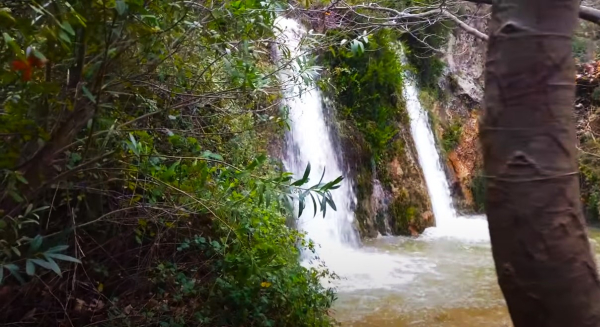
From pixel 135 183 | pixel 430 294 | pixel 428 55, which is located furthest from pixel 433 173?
pixel 135 183

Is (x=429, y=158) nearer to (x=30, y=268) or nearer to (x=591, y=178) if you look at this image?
(x=591, y=178)

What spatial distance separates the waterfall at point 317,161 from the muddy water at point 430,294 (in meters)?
0.58

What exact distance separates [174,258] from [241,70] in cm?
168

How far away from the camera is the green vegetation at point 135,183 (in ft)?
7.61

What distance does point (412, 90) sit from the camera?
12.7m

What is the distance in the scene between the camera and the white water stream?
245 inches

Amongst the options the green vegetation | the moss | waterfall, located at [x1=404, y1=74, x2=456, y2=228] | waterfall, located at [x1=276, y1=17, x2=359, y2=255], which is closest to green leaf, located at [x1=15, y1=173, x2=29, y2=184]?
the green vegetation

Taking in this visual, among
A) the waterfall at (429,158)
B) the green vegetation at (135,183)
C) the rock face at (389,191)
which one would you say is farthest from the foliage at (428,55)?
the green vegetation at (135,183)

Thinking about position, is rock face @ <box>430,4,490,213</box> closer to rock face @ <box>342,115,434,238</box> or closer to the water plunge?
the water plunge

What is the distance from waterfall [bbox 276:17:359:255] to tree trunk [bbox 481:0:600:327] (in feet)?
24.3

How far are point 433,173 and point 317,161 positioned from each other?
145 inches

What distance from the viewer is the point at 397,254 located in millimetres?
8875

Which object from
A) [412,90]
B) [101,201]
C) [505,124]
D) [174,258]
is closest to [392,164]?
[412,90]

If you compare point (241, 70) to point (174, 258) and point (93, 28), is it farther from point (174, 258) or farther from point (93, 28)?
Answer: point (174, 258)
